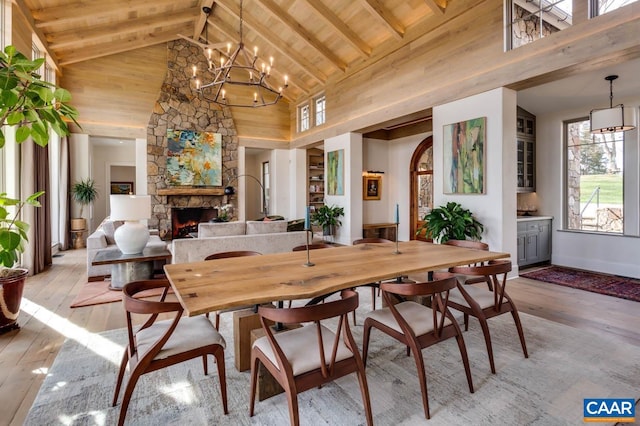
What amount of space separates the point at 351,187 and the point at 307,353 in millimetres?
5969

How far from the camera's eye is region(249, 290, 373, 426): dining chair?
145 cm

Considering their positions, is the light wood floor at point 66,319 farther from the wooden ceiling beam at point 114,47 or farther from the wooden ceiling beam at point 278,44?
the wooden ceiling beam at point 278,44

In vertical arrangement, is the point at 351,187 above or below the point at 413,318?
above

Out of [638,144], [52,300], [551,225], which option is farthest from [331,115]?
[52,300]

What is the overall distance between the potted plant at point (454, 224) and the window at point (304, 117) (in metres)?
5.28

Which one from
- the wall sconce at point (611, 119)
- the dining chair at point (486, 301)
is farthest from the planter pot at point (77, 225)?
the wall sconce at point (611, 119)

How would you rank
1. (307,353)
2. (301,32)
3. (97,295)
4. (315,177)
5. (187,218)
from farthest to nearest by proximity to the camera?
(315,177), (187,218), (301,32), (97,295), (307,353)

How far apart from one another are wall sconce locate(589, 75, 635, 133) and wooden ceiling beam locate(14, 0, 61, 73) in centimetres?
788

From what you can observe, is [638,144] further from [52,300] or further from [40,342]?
[52,300]

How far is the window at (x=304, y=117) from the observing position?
9227 mm

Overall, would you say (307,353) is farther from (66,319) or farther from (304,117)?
(304,117)

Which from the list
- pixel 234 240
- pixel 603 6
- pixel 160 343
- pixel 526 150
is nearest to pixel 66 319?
pixel 234 240

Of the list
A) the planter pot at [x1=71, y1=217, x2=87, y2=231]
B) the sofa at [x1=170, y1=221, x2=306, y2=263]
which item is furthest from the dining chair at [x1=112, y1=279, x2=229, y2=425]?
the planter pot at [x1=71, y1=217, x2=87, y2=231]

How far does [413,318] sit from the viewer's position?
2.09 meters
